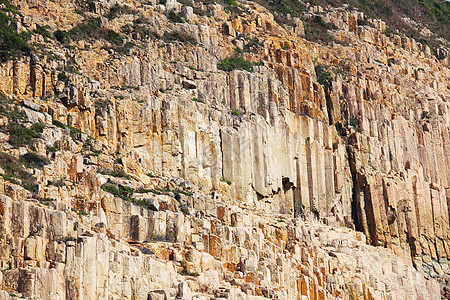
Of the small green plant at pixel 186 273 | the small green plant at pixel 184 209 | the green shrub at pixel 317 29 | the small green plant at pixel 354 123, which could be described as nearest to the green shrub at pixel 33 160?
the small green plant at pixel 186 273

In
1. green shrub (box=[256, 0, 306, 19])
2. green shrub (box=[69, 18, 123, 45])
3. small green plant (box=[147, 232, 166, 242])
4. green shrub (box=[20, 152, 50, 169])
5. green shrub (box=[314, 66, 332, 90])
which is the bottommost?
small green plant (box=[147, 232, 166, 242])

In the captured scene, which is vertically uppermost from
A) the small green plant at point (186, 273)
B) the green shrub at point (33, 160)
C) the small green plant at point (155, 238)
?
the green shrub at point (33, 160)

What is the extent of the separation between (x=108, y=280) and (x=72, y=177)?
11689 mm

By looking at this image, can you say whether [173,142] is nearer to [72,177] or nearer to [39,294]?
[72,177]

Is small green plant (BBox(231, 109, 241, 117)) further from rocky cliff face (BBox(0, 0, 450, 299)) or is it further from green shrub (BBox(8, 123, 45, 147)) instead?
green shrub (BBox(8, 123, 45, 147))

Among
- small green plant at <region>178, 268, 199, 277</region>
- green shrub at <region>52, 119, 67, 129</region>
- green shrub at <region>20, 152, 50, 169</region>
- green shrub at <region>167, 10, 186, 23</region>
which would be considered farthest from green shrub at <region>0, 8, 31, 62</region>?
small green plant at <region>178, 268, 199, 277</region>

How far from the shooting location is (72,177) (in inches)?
2248

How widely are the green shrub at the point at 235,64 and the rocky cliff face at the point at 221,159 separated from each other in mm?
698

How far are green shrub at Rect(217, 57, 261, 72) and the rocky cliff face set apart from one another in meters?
0.70

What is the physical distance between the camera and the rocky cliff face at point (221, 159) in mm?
50062

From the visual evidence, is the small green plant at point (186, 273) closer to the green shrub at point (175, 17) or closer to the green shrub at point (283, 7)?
the green shrub at point (175, 17)

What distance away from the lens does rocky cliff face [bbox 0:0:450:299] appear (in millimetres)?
50062

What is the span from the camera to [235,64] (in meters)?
91.4

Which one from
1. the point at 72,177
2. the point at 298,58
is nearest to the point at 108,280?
the point at 72,177
